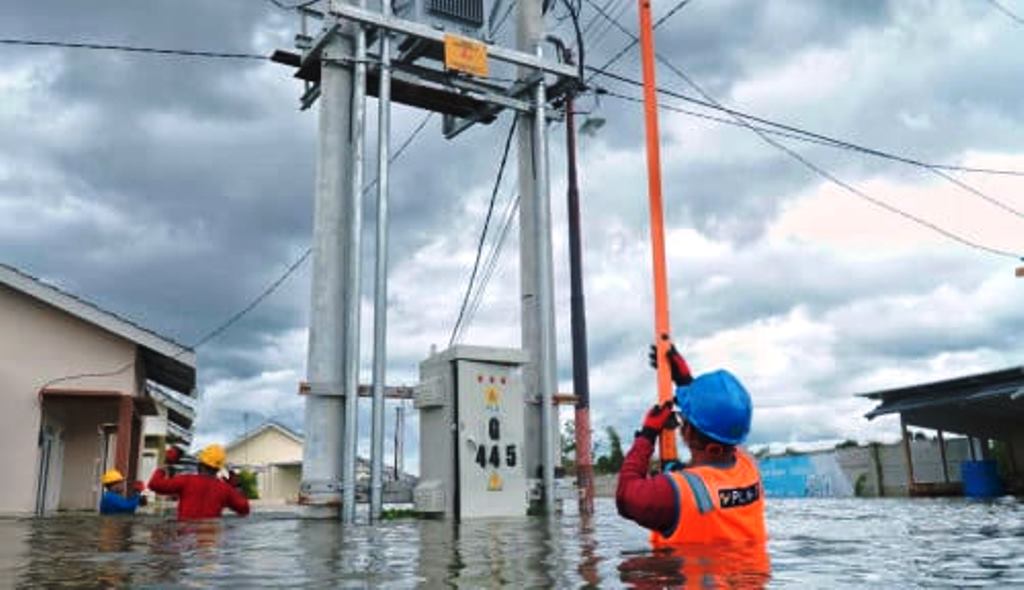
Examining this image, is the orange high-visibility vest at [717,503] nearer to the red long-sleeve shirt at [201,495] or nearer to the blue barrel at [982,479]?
the red long-sleeve shirt at [201,495]

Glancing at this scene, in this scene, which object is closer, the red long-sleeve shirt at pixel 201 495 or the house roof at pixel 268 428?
the red long-sleeve shirt at pixel 201 495

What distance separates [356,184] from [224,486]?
158 inches

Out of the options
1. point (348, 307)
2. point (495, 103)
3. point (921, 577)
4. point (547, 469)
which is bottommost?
point (921, 577)

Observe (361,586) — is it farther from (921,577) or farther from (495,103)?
(495,103)

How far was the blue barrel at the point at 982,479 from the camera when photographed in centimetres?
2278

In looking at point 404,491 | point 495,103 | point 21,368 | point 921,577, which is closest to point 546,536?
point 921,577

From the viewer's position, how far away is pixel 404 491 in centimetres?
1216

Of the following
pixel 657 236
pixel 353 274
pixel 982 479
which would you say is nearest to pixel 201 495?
pixel 353 274

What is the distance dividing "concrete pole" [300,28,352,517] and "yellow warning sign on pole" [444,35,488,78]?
55.2 inches

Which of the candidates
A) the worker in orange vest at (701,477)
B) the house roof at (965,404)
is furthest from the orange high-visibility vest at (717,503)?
the house roof at (965,404)

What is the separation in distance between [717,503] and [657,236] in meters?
2.48

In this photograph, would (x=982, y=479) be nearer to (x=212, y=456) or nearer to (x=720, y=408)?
(x=212, y=456)

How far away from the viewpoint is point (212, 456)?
10320 millimetres

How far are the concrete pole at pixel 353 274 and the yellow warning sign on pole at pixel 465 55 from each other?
1.21 meters
